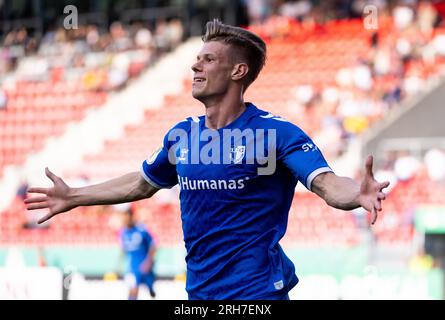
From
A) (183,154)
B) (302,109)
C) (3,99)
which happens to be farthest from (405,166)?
(3,99)

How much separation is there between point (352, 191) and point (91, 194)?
153cm

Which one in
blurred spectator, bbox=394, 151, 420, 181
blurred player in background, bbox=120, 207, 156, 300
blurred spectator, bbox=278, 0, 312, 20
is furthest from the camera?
blurred spectator, bbox=278, 0, 312, 20

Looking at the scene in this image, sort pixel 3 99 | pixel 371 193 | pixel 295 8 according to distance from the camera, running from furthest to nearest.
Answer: pixel 3 99, pixel 295 8, pixel 371 193

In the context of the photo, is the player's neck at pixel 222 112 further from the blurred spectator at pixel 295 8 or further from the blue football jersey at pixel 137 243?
the blurred spectator at pixel 295 8

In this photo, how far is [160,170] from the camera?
5.61 m

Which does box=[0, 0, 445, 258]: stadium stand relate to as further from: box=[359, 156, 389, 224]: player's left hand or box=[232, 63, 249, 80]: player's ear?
box=[359, 156, 389, 224]: player's left hand

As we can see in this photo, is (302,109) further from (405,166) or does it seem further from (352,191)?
(352,191)

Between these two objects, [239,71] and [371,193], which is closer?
[371,193]

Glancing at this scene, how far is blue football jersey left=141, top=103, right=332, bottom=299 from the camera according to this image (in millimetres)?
5070

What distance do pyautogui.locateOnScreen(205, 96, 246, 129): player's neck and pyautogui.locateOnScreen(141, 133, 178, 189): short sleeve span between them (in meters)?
0.36

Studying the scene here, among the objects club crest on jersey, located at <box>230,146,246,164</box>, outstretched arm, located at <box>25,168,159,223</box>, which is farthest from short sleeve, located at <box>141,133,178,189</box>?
club crest on jersey, located at <box>230,146,246,164</box>

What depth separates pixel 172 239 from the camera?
1872cm

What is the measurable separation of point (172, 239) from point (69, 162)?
18.5ft

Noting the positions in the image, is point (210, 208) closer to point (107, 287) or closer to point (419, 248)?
point (107, 287)
